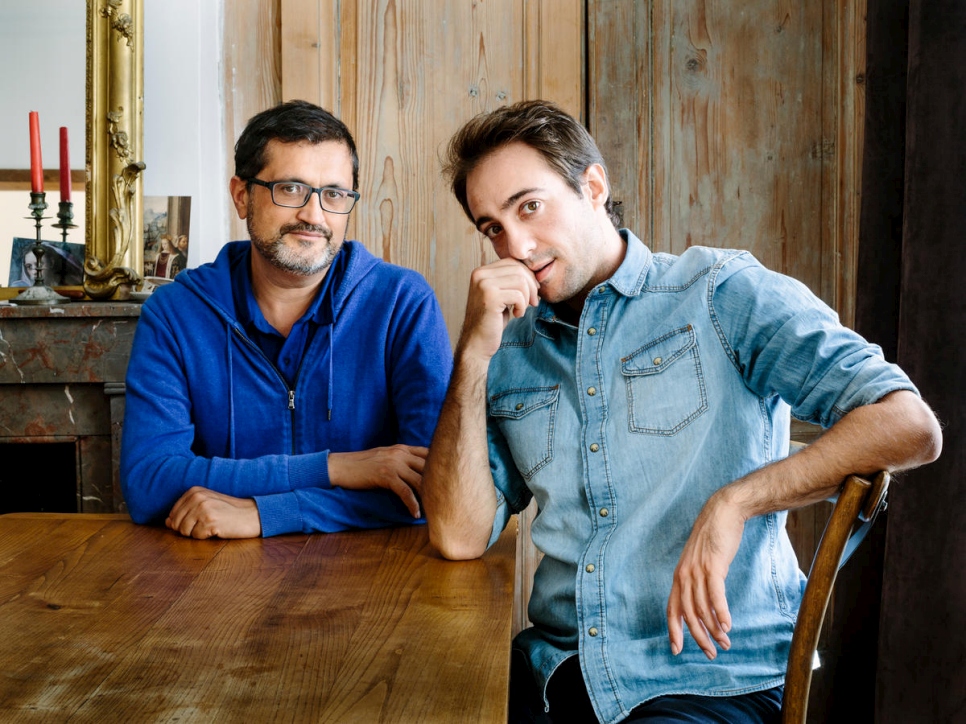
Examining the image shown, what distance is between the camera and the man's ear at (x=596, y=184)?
1507 mm

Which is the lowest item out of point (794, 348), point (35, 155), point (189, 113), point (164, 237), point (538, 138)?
point (794, 348)

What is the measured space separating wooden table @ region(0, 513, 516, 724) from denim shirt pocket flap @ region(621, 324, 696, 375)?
0.35 m

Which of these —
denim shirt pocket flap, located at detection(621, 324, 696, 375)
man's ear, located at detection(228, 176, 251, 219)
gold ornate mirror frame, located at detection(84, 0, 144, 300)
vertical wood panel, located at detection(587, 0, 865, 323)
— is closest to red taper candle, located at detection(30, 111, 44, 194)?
gold ornate mirror frame, located at detection(84, 0, 144, 300)

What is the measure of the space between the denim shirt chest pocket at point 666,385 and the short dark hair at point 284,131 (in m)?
0.85

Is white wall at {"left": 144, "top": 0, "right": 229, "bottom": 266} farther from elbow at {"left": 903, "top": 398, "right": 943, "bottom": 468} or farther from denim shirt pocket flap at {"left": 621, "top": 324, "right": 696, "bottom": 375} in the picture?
elbow at {"left": 903, "top": 398, "right": 943, "bottom": 468}

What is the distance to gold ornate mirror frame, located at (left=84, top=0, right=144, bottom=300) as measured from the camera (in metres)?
2.49

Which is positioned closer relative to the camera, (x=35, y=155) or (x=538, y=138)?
(x=538, y=138)

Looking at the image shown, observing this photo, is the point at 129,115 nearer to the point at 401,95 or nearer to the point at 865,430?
the point at 401,95

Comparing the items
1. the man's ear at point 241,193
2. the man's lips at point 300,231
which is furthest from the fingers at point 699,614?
the man's ear at point 241,193

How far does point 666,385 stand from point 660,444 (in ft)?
0.29

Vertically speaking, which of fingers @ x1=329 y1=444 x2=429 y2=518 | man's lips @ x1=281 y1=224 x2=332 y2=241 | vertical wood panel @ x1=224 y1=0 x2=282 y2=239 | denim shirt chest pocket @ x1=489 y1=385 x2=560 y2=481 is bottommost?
fingers @ x1=329 y1=444 x2=429 y2=518

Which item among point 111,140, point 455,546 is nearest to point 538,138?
point 455,546

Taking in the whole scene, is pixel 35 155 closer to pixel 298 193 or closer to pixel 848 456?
pixel 298 193

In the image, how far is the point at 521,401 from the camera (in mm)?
1437
